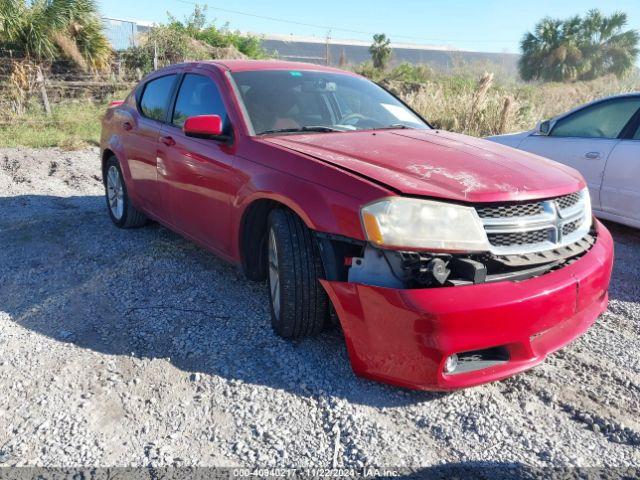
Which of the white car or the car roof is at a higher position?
the car roof

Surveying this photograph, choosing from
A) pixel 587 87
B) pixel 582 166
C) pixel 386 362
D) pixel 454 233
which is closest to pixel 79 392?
pixel 386 362

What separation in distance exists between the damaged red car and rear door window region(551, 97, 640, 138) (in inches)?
94.9

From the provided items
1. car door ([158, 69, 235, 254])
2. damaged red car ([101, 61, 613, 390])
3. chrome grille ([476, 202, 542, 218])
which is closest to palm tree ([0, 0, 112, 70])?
car door ([158, 69, 235, 254])

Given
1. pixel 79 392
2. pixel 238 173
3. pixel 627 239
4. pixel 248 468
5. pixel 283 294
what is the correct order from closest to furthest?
pixel 248 468
pixel 79 392
pixel 283 294
pixel 238 173
pixel 627 239

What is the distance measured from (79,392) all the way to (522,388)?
220 centimetres

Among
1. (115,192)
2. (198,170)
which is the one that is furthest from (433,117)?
(198,170)

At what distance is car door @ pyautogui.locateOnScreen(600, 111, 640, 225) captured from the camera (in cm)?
479

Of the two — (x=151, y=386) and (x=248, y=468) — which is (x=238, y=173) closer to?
(x=151, y=386)

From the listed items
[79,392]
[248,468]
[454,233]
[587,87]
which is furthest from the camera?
[587,87]

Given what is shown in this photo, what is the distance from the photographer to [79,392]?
2.64 m

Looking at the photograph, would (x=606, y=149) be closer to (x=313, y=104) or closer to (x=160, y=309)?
(x=313, y=104)

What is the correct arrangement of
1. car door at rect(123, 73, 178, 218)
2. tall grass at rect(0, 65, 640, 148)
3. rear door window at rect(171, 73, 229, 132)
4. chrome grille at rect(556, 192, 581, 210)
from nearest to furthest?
1. chrome grille at rect(556, 192, 581, 210)
2. rear door window at rect(171, 73, 229, 132)
3. car door at rect(123, 73, 178, 218)
4. tall grass at rect(0, 65, 640, 148)

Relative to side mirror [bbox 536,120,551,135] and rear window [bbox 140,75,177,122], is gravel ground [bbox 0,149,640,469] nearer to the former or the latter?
rear window [bbox 140,75,177,122]

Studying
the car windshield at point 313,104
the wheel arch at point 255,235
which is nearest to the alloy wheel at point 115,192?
the car windshield at point 313,104
